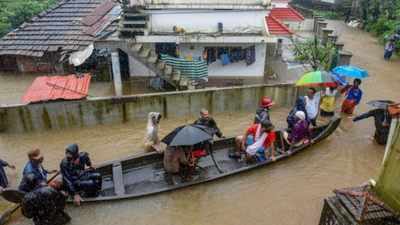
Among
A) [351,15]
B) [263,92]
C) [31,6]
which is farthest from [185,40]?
[351,15]

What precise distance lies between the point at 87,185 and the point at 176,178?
6.46ft

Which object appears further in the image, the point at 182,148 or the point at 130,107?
the point at 130,107

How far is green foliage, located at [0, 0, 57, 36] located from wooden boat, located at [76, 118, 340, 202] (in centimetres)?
1403

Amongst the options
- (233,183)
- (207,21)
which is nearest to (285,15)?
(207,21)

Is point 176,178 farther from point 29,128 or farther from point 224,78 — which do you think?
point 224,78

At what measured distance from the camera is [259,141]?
8016 millimetres

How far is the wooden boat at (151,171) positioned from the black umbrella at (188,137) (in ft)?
3.42

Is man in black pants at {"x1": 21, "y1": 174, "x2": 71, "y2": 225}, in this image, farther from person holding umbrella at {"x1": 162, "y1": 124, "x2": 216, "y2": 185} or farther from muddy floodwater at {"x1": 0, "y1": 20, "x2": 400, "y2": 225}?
person holding umbrella at {"x1": 162, "y1": 124, "x2": 216, "y2": 185}

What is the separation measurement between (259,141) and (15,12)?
17037 millimetres

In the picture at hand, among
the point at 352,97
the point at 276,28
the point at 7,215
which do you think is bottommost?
the point at 7,215

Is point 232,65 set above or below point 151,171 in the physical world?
above

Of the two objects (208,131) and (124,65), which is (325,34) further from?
(208,131)

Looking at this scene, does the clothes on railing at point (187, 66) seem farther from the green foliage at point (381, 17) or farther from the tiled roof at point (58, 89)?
the green foliage at point (381, 17)

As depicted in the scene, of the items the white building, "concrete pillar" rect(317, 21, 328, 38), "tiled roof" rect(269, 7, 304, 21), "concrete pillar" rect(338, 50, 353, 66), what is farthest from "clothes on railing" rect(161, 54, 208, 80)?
"concrete pillar" rect(317, 21, 328, 38)
